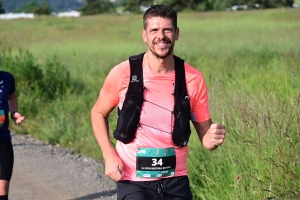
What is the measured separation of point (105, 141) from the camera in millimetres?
3930

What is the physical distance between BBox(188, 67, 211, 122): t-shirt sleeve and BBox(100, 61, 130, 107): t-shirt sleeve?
372 millimetres

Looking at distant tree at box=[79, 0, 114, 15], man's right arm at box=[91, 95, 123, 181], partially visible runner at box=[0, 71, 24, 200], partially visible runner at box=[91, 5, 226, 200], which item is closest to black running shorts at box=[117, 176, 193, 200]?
partially visible runner at box=[91, 5, 226, 200]

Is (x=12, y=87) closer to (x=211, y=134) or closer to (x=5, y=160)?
(x=5, y=160)

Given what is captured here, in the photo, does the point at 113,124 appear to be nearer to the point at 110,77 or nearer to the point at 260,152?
the point at 260,152

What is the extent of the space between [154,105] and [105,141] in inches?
14.3

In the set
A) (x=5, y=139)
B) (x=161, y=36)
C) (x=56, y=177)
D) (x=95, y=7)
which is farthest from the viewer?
(x=95, y=7)

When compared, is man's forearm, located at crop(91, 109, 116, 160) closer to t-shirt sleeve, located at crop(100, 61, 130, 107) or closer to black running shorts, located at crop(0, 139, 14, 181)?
t-shirt sleeve, located at crop(100, 61, 130, 107)

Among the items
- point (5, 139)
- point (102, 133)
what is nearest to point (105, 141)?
point (102, 133)

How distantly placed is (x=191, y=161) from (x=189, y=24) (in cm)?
3015

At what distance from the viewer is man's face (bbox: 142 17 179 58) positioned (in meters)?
3.78

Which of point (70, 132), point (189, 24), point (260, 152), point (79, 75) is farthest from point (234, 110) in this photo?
point (189, 24)

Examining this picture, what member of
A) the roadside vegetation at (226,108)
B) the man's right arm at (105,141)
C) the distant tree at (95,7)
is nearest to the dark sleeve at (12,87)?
the roadside vegetation at (226,108)

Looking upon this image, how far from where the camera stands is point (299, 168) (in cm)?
520

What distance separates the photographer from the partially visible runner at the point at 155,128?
12.5 feet
